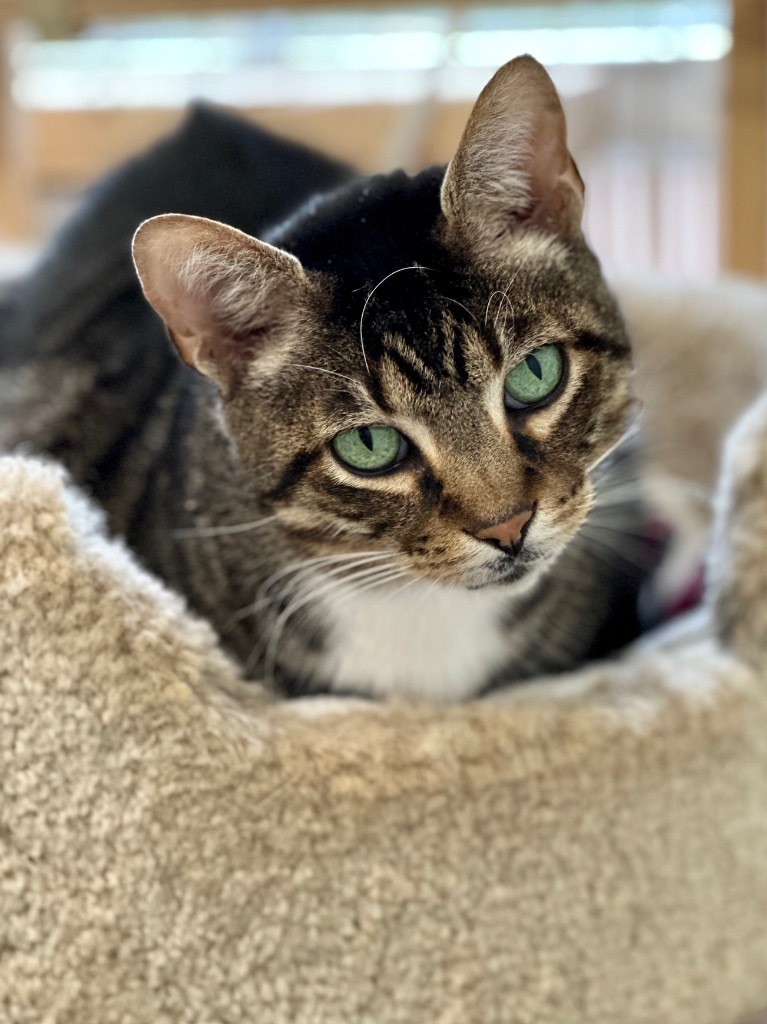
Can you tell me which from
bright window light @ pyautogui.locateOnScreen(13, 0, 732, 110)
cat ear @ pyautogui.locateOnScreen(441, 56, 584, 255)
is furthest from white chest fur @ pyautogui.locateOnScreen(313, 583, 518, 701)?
bright window light @ pyautogui.locateOnScreen(13, 0, 732, 110)

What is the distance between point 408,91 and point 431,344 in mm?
1460

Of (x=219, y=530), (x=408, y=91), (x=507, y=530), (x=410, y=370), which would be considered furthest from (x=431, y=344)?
(x=408, y=91)

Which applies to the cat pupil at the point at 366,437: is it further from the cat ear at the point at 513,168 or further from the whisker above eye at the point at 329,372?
the cat ear at the point at 513,168

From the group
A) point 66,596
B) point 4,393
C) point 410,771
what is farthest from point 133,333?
point 410,771

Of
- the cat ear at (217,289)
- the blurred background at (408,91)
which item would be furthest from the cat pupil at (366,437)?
the blurred background at (408,91)

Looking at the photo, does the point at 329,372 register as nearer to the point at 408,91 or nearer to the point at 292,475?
the point at 292,475

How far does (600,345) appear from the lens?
0.96 meters

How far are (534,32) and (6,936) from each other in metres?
1.57

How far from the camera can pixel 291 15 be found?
1.94 metres

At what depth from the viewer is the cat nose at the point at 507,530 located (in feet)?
2.87

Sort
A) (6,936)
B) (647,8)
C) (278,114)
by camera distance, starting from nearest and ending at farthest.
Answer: (6,936) → (647,8) → (278,114)

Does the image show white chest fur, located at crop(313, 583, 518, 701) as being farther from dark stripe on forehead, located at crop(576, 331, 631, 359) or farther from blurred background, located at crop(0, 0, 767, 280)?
blurred background, located at crop(0, 0, 767, 280)

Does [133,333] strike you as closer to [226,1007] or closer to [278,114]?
[226,1007]

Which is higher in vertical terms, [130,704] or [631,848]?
[130,704]
